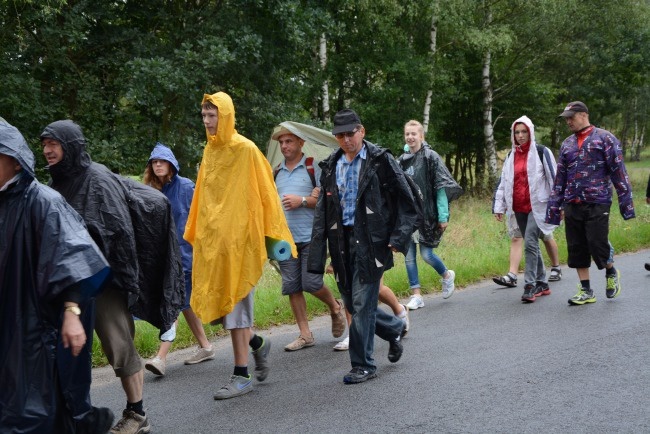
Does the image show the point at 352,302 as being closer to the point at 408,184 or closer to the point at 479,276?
the point at 408,184

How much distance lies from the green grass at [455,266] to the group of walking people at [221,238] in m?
0.72

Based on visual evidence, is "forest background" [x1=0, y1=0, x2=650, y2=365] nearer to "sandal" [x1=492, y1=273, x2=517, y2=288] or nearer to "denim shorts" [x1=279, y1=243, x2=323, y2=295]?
"sandal" [x1=492, y1=273, x2=517, y2=288]

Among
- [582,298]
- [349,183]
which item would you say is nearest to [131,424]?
[349,183]

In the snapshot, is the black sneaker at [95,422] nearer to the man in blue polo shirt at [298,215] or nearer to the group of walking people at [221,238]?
the group of walking people at [221,238]

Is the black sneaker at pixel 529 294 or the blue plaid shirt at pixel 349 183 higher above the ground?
the blue plaid shirt at pixel 349 183

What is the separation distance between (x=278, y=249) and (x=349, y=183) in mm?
725

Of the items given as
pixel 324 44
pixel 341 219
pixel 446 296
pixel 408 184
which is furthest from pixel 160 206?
pixel 324 44

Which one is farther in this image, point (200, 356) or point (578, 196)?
point (578, 196)

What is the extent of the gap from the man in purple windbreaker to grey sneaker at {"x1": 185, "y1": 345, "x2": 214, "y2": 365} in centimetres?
382

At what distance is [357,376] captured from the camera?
5.80 metres

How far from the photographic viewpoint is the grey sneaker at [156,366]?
6.32m

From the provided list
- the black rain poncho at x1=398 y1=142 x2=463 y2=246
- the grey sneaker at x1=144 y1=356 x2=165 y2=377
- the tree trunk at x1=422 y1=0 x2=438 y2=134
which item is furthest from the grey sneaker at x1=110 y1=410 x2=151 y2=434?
the tree trunk at x1=422 y1=0 x2=438 y2=134

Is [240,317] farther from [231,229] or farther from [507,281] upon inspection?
[507,281]

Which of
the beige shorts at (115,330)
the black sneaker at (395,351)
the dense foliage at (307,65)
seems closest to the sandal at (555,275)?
the black sneaker at (395,351)
